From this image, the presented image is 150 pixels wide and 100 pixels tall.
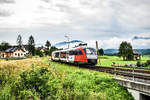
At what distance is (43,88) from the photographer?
368 inches

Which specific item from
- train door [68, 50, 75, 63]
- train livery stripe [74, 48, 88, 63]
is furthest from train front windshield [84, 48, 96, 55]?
train door [68, 50, 75, 63]

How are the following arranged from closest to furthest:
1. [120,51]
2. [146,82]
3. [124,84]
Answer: [146,82], [124,84], [120,51]

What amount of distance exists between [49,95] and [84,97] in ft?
7.61

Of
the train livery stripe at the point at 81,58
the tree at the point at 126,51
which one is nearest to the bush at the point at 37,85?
the train livery stripe at the point at 81,58

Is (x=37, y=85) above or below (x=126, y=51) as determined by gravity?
below

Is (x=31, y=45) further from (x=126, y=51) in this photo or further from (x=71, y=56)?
(x=71, y=56)

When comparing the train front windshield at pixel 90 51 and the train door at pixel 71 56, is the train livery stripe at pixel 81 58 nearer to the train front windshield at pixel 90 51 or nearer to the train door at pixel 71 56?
the train front windshield at pixel 90 51

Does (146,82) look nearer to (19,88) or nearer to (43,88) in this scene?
(43,88)

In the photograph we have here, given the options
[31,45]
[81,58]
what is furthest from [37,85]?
[31,45]

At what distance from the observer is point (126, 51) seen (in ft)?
204

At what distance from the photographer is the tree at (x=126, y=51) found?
61.5m

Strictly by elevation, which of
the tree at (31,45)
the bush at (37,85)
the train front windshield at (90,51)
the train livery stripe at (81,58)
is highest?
the tree at (31,45)

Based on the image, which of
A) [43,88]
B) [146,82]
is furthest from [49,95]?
[146,82]

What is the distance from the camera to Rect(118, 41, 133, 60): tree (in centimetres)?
6145
